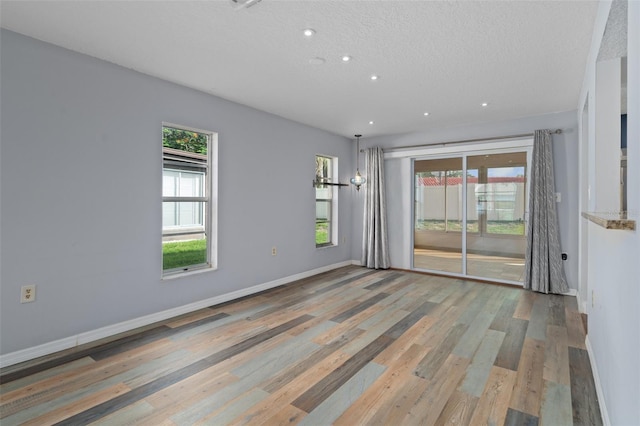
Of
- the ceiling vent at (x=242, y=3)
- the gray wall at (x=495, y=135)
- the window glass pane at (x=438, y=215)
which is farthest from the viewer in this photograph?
the window glass pane at (x=438, y=215)

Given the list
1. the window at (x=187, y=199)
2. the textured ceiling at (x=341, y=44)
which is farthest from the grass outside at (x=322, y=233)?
the textured ceiling at (x=341, y=44)

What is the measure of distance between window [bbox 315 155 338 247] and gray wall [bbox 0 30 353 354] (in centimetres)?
187

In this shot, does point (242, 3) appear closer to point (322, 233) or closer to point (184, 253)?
point (184, 253)

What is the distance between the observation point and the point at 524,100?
407cm

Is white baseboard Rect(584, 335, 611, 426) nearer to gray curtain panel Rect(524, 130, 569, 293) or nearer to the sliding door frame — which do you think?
gray curtain panel Rect(524, 130, 569, 293)

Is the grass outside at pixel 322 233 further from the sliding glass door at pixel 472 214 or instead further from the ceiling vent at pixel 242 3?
the ceiling vent at pixel 242 3

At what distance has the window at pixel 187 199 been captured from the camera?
362 cm

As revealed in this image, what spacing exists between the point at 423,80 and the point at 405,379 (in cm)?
283

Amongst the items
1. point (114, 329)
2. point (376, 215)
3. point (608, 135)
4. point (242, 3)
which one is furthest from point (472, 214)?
point (114, 329)

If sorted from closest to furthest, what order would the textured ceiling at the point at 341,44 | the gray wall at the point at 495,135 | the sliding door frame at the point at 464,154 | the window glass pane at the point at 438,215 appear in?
the textured ceiling at the point at 341,44, the gray wall at the point at 495,135, the sliding door frame at the point at 464,154, the window glass pane at the point at 438,215

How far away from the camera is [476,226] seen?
213 inches

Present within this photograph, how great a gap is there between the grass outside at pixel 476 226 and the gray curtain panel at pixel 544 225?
0.44 meters

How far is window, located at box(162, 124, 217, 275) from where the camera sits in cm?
362

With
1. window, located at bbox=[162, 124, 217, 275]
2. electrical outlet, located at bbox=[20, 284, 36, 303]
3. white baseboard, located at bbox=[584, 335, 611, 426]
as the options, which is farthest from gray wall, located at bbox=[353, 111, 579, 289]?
electrical outlet, located at bbox=[20, 284, 36, 303]
